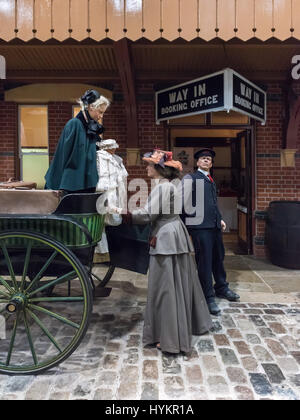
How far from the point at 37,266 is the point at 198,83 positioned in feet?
12.4

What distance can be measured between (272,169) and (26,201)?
16.5 ft

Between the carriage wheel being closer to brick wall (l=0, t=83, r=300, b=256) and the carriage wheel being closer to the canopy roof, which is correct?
the canopy roof

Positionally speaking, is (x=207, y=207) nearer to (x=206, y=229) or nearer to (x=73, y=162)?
(x=206, y=229)

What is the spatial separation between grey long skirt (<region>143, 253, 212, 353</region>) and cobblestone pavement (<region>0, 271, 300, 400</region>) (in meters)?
0.13

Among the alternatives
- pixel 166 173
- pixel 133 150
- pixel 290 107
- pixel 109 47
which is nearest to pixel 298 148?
pixel 290 107

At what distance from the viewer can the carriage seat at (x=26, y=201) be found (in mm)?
2791

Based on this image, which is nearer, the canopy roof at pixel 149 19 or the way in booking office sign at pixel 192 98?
the canopy roof at pixel 149 19

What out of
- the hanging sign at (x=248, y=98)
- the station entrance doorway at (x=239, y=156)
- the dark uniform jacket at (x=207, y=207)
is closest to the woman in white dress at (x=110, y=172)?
the dark uniform jacket at (x=207, y=207)

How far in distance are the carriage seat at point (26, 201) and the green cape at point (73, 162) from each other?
0.79ft

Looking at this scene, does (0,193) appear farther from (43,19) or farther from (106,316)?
(43,19)

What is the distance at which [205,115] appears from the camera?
261 inches

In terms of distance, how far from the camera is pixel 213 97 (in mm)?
5340

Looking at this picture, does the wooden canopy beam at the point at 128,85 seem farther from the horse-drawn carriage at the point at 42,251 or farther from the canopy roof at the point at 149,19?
the horse-drawn carriage at the point at 42,251

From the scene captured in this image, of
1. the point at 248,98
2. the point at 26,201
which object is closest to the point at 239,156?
the point at 248,98
